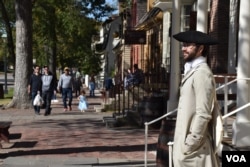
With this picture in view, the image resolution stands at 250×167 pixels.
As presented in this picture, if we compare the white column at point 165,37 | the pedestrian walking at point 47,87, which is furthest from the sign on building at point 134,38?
the pedestrian walking at point 47,87

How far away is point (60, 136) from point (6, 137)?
228cm

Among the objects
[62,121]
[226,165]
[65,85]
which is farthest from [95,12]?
[226,165]

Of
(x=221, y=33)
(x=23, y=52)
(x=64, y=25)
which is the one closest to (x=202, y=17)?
(x=221, y=33)

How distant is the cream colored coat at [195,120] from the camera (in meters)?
4.46

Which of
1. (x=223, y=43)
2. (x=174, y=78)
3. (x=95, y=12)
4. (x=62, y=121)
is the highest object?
(x=95, y=12)

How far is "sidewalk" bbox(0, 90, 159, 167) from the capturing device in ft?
33.0

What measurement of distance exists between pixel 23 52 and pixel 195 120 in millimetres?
19557

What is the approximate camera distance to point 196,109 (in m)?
4.49

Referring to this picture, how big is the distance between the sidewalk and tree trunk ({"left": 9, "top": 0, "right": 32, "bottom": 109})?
5567 millimetres

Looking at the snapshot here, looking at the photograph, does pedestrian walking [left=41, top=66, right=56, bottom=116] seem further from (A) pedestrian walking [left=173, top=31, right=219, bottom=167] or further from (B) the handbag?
(A) pedestrian walking [left=173, top=31, right=219, bottom=167]

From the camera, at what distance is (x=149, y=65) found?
2962cm

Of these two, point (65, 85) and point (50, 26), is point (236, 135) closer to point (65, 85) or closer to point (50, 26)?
point (65, 85)

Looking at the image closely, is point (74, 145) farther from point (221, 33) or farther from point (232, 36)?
point (221, 33)

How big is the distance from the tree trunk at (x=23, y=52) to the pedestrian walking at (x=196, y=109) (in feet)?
63.1
